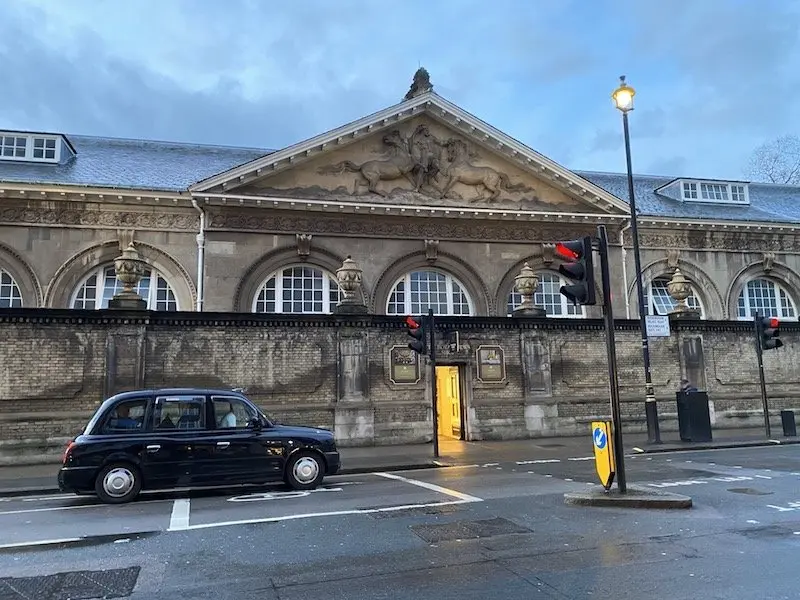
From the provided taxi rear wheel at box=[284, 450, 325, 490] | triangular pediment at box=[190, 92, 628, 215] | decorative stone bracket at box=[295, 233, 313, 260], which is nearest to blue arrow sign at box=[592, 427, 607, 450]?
taxi rear wheel at box=[284, 450, 325, 490]

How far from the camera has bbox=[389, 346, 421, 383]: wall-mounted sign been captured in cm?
1783

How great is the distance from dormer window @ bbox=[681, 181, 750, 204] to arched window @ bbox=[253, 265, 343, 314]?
1803 cm

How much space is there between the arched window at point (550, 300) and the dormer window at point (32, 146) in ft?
59.8

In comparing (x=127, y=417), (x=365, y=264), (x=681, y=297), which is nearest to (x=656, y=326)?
(x=681, y=297)

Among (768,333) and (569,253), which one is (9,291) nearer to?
(569,253)

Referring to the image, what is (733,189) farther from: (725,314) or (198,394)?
(198,394)

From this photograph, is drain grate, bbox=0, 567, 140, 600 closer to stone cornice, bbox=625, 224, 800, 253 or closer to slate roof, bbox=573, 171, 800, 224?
stone cornice, bbox=625, 224, 800, 253

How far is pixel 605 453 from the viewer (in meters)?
8.63

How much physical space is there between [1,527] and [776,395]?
2252 centimetres

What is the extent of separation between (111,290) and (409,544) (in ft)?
60.2

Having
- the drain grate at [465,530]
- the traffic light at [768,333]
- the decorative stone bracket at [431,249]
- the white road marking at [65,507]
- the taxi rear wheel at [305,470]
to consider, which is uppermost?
the decorative stone bracket at [431,249]


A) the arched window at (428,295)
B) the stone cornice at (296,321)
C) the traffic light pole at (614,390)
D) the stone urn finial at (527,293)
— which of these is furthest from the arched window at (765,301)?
the traffic light pole at (614,390)

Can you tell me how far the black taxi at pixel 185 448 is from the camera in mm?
9531

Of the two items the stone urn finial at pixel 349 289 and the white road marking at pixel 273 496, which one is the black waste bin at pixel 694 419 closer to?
the stone urn finial at pixel 349 289
